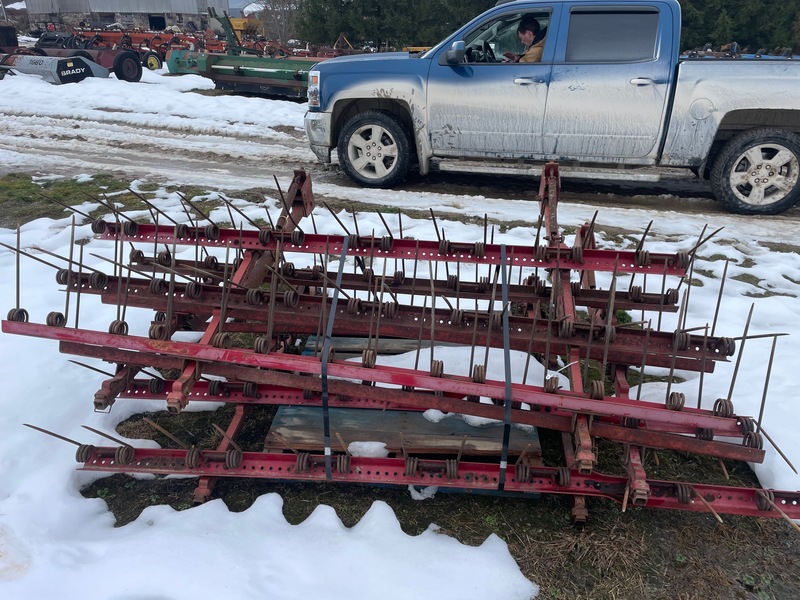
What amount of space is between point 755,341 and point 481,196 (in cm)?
399

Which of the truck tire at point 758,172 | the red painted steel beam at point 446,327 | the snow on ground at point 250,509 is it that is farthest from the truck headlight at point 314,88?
the truck tire at point 758,172

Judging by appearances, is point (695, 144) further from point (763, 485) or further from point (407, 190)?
point (763, 485)

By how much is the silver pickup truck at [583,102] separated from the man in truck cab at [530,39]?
0.04m

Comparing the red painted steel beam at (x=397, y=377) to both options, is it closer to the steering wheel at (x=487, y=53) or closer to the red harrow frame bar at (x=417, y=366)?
the red harrow frame bar at (x=417, y=366)

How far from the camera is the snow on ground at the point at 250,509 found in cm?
252

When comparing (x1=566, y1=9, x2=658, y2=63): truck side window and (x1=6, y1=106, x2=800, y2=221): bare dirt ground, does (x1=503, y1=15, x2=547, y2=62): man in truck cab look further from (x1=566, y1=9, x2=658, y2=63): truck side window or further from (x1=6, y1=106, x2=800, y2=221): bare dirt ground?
(x1=6, y1=106, x2=800, y2=221): bare dirt ground

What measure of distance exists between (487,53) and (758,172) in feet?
11.5

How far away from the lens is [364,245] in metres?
3.56

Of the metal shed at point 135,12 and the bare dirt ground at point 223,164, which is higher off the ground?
the metal shed at point 135,12

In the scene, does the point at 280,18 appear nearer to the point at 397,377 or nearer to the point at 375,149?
the point at 375,149

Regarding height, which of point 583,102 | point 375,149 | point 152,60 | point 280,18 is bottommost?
point 375,149

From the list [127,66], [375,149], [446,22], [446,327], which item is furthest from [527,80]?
[127,66]

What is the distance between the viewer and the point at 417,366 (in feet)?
10.3

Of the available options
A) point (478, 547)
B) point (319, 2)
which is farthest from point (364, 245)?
point (319, 2)
